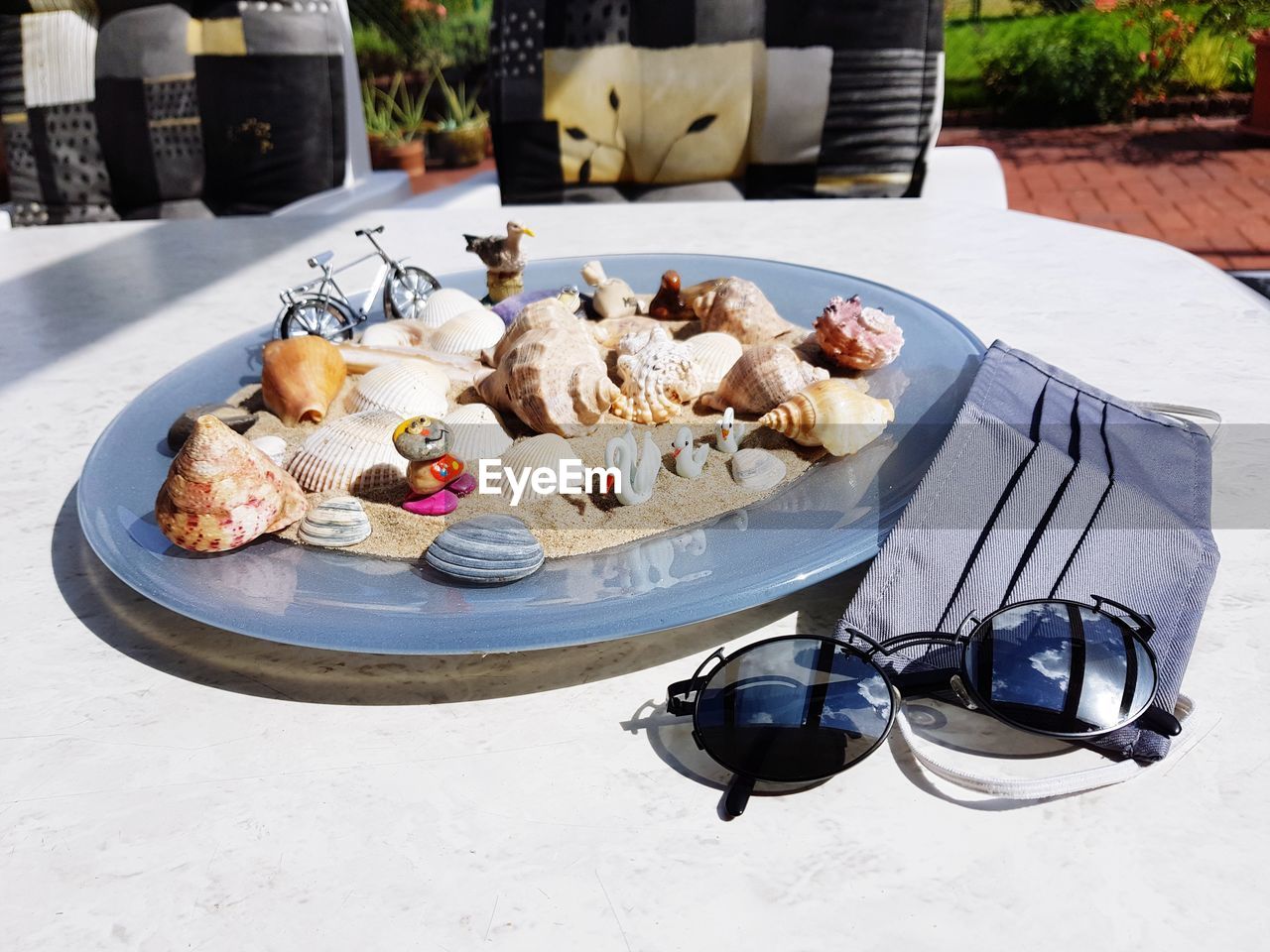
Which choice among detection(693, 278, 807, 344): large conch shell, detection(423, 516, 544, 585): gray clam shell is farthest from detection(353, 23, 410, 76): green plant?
detection(423, 516, 544, 585): gray clam shell

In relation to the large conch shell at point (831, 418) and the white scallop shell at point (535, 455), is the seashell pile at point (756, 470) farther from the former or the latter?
the white scallop shell at point (535, 455)

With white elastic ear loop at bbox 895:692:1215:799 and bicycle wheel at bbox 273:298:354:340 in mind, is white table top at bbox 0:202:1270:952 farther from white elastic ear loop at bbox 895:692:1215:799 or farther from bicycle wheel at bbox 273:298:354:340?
bicycle wheel at bbox 273:298:354:340

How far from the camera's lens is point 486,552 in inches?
25.3

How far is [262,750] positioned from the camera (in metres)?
0.60

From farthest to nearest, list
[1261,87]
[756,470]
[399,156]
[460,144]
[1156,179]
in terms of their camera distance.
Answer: [460,144]
[399,156]
[1261,87]
[1156,179]
[756,470]

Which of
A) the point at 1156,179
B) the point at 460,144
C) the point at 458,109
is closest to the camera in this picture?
the point at 1156,179

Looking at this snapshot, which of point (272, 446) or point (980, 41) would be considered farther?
point (980, 41)

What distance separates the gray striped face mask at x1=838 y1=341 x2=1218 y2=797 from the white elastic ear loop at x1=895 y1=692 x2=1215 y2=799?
0.02 meters

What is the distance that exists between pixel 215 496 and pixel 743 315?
57 centimetres

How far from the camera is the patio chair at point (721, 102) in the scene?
2281 mm

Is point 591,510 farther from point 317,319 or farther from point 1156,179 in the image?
point 1156,179

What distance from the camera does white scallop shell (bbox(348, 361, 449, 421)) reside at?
2.92 feet

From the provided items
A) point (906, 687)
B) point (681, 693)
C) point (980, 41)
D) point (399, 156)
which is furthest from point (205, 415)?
point (980, 41)

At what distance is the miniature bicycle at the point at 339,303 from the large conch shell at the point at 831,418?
1.75 ft
